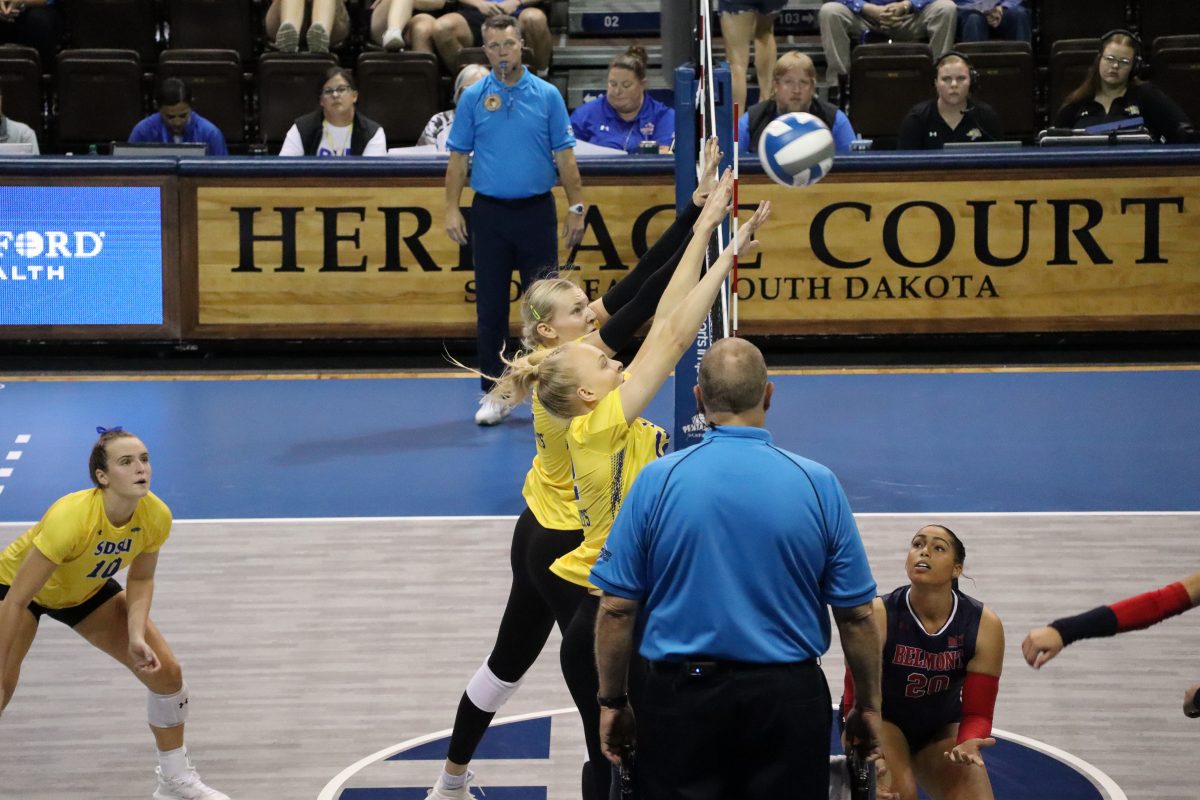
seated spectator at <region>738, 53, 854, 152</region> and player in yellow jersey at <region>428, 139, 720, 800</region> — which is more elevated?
seated spectator at <region>738, 53, 854, 152</region>

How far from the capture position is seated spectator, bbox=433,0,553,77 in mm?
14828

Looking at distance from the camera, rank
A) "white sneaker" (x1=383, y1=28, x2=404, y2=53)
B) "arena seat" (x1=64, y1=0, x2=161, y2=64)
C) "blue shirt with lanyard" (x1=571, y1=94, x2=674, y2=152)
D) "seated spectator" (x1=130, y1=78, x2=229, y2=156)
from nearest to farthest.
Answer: "blue shirt with lanyard" (x1=571, y1=94, x2=674, y2=152)
"seated spectator" (x1=130, y1=78, x2=229, y2=156)
"white sneaker" (x1=383, y1=28, x2=404, y2=53)
"arena seat" (x1=64, y1=0, x2=161, y2=64)

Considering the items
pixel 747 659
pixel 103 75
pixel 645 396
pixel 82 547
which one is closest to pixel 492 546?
pixel 82 547

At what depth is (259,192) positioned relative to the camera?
A: 12.3m

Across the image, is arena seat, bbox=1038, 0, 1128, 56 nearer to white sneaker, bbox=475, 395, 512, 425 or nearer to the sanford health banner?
the sanford health banner

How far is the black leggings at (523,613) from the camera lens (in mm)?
5059

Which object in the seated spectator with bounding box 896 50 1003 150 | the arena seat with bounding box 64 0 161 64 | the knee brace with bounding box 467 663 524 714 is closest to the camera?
the knee brace with bounding box 467 663 524 714

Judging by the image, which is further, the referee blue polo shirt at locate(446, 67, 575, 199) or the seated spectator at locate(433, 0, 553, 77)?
the seated spectator at locate(433, 0, 553, 77)

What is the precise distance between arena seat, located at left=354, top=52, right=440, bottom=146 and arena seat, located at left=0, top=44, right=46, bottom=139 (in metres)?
2.82

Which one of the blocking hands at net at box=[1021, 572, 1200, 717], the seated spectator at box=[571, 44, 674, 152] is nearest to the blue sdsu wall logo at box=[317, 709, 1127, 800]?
the blocking hands at net at box=[1021, 572, 1200, 717]

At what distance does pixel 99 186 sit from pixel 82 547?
737 cm

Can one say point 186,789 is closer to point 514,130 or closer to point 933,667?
point 933,667

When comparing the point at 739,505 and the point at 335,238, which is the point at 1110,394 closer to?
the point at 335,238

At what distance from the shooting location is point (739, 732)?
13.0 feet
